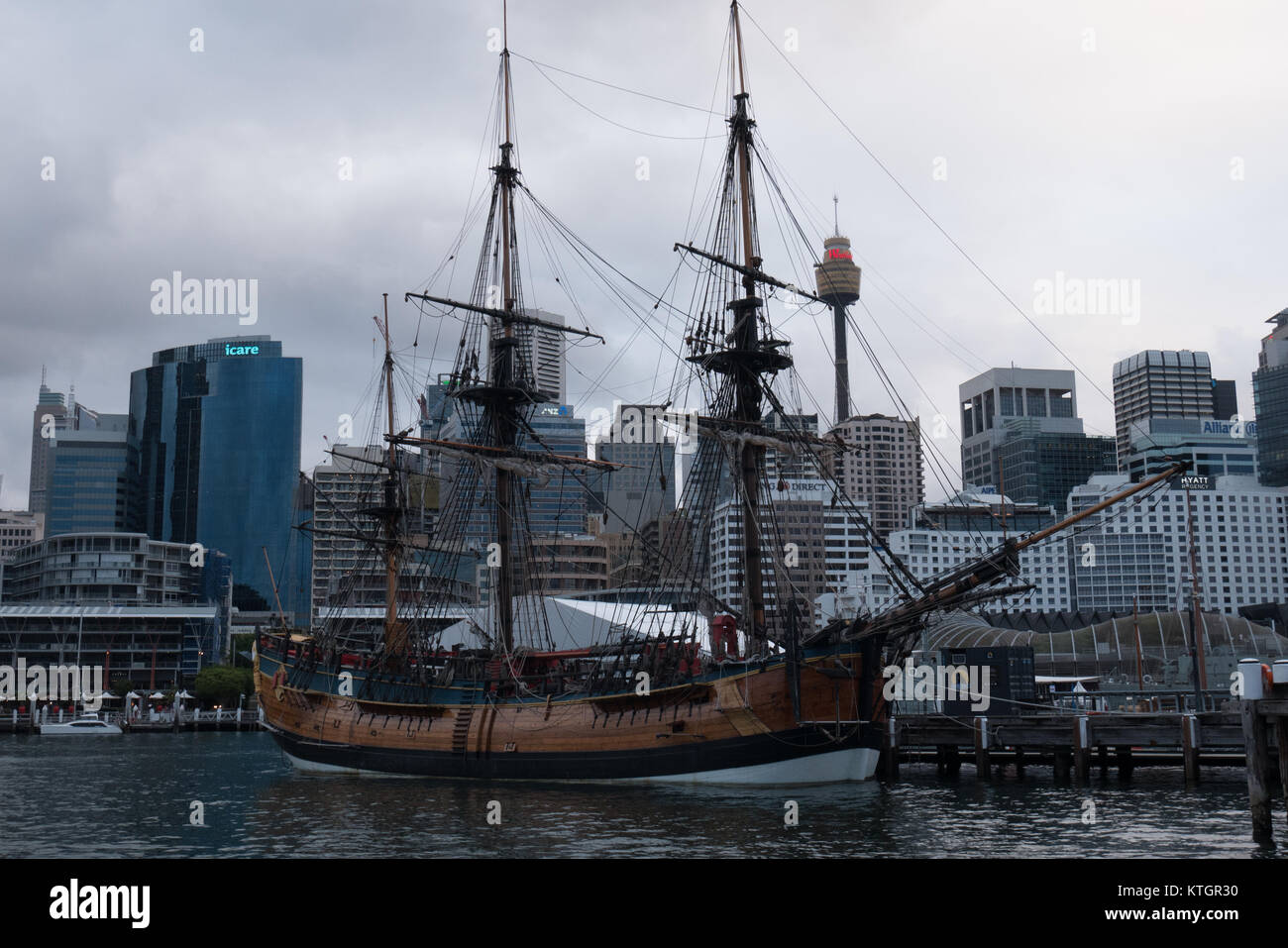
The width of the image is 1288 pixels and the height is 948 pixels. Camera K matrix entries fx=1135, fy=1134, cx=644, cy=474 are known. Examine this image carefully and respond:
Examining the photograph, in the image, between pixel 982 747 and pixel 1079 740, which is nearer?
pixel 1079 740

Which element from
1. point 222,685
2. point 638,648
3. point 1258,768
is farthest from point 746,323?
point 222,685

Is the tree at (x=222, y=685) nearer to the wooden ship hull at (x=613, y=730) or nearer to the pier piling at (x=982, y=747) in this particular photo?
the wooden ship hull at (x=613, y=730)

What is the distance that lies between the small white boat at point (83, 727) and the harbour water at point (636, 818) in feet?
155

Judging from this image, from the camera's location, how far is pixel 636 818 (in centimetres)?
3184

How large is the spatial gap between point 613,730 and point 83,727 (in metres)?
67.5

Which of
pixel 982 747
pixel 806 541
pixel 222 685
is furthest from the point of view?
pixel 806 541

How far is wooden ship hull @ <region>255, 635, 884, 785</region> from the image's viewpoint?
38938 mm

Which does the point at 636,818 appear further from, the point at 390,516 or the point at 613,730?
the point at 390,516

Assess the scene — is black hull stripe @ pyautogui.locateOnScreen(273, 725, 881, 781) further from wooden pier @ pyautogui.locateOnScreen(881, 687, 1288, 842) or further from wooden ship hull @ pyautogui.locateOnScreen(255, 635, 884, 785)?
wooden pier @ pyautogui.locateOnScreen(881, 687, 1288, 842)

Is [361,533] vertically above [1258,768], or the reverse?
[361,533]

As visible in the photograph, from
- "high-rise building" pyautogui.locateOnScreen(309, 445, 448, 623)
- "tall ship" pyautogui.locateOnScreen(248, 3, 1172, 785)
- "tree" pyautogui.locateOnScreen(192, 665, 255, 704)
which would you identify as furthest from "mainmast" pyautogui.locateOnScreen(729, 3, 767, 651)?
"tree" pyautogui.locateOnScreen(192, 665, 255, 704)
